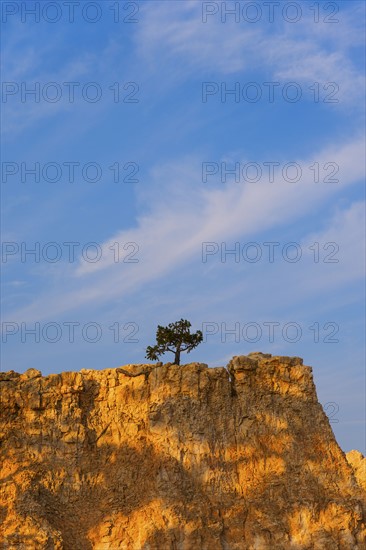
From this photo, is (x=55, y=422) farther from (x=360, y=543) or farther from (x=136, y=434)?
(x=360, y=543)

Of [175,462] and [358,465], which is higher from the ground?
[358,465]

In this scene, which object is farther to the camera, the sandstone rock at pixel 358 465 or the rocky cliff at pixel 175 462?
the sandstone rock at pixel 358 465

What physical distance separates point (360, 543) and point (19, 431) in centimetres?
1753

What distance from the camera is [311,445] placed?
42.0 meters

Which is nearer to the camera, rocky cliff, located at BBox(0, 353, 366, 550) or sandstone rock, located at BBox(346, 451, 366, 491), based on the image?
rocky cliff, located at BBox(0, 353, 366, 550)

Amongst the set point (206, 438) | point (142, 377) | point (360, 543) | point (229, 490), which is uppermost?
point (142, 377)

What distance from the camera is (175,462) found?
132ft

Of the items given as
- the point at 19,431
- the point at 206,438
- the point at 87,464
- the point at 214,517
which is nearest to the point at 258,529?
the point at 214,517

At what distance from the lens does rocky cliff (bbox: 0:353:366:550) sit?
3862 centimetres

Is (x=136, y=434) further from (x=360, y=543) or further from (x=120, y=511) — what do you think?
(x=360, y=543)

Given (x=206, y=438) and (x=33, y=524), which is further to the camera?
(x=206, y=438)

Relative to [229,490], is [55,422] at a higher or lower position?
higher

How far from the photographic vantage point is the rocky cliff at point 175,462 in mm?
38625

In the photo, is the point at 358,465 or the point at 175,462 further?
the point at 358,465
